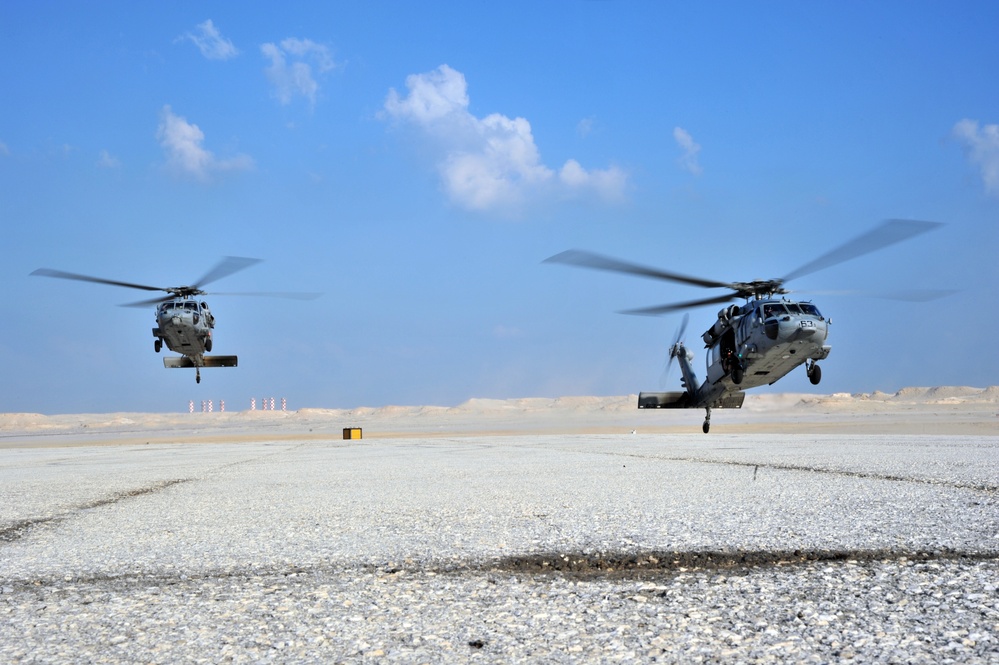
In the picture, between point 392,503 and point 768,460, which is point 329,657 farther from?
point 768,460

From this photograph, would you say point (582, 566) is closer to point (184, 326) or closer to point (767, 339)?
point (767, 339)

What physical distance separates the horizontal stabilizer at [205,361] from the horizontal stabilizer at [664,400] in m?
17.3

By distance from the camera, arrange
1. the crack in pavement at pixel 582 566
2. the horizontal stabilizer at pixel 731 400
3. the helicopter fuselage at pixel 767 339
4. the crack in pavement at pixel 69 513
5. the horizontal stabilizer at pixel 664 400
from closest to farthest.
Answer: the crack in pavement at pixel 582 566 → the crack in pavement at pixel 69 513 → the helicopter fuselage at pixel 767 339 → the horizontal stabilizer at pixel 731 400 → the horizontal stabilizer at pixel 664 400

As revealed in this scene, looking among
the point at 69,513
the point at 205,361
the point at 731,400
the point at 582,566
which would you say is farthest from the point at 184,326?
the point at 582,566

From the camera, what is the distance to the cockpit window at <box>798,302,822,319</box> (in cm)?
2086

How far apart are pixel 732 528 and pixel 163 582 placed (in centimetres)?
247

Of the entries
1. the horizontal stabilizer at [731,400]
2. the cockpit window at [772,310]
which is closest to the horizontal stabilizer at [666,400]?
the horizontal stabilizer at [731,400]

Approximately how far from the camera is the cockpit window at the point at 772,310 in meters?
20.7

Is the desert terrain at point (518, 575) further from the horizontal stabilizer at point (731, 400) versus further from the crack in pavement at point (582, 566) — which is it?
the horizontal stabilizer at point (731, 400)

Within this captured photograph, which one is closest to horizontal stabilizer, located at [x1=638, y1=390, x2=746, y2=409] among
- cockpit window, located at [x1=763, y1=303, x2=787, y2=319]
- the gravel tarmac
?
cockpit window, located at [x1=763, y1=303, x2=787, y2=319]

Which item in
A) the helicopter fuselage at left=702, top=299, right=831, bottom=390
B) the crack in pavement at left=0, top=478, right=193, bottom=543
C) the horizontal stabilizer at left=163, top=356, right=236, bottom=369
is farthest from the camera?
the horizontal stabilizer at left=163, top=356, right=236, bottom=369

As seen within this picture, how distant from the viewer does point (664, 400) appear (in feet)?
93.7

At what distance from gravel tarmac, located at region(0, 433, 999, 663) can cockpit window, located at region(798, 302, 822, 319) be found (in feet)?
52.4

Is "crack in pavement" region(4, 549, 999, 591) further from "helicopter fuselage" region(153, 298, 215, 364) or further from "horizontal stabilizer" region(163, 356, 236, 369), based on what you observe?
"horizontal stabilizer" region(163, 356, 236, 369)
